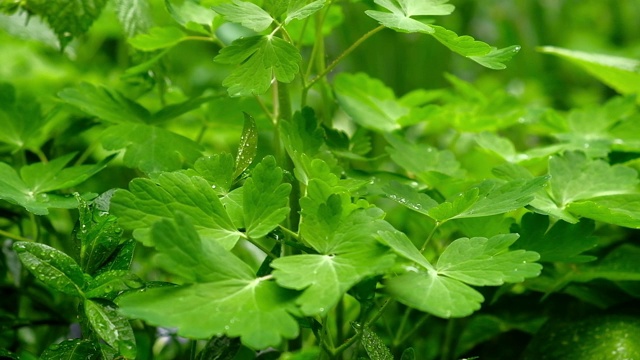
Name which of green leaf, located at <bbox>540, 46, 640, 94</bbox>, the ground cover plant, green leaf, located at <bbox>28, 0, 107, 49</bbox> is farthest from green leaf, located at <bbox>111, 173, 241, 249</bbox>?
green leaf, located at <bbox>540, 46, 640, 94</bbox>

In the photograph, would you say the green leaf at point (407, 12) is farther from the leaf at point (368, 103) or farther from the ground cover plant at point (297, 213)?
the leaf at point (368, 103)

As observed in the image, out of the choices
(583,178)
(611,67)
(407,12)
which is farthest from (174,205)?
(611,67)

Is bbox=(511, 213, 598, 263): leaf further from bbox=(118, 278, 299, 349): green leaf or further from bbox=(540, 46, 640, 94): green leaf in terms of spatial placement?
bbox=(540, 46, 640, 94): green leaf

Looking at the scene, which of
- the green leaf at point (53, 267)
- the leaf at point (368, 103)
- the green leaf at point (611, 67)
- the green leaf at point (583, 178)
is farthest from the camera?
the green leaf at point (611, 67)

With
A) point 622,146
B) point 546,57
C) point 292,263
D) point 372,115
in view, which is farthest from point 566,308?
point 546,57

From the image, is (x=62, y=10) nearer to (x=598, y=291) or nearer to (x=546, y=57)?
(x=598, y=291)

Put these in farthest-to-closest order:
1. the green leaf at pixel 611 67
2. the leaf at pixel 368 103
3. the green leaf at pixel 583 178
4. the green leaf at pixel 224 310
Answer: the green leaf at pixel 611 67 → the leaf at pixel 368 103 → the green leaf at pixel 583 178 → the green leaf at pixel 224 310

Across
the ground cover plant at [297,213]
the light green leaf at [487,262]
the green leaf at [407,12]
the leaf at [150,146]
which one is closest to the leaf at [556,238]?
the ground cover plant at [297,213]
